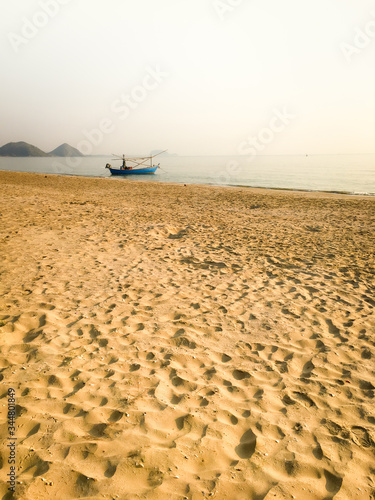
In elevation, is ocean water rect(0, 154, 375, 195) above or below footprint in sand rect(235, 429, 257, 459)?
above

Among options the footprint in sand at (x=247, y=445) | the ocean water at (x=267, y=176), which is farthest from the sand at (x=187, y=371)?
the ocean water at (x=267, y=176)

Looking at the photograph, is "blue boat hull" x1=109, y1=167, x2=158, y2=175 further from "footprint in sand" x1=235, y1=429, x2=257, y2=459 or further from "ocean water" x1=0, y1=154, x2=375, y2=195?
"footprint in sand" x1=235, y1=429, x2=257, y2=459

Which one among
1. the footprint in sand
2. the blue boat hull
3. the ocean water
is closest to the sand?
the footprint in sand

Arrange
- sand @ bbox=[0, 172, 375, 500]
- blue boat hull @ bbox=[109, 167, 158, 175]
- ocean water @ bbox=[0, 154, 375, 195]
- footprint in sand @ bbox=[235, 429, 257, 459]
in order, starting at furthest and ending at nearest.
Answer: blue boat hull @ bbox=[109, 167, 158, 175] → ocean water @ bbox=[0, 154, 375, 195] → footprint in sand @ bbox=[235, 429, 257, 459] → sand @ bbox=[0, 172, 375, 500]

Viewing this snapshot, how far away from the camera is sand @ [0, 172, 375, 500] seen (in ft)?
8.03

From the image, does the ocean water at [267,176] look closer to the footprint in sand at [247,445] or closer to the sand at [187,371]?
the sand at [187,371]

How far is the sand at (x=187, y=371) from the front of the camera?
245 cm

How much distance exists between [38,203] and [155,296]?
10.6 meters

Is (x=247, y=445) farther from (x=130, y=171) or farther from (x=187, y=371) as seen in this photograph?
(x=130, y=171)

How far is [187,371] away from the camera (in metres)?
3.68

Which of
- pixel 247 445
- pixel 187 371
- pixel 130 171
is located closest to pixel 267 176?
pixel 130 171

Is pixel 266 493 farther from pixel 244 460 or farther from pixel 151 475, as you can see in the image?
pixel 151 475

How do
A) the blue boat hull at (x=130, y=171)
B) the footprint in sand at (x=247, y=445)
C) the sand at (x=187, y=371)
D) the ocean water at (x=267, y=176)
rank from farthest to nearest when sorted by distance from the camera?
the blue boat hull at (x=130, y=171) < the ocean water at (x=267, y=176) < the footprint in sand at (x=247, y=445) < the sand at (x=187, y=371)

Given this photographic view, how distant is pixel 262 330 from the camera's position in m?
4.64
